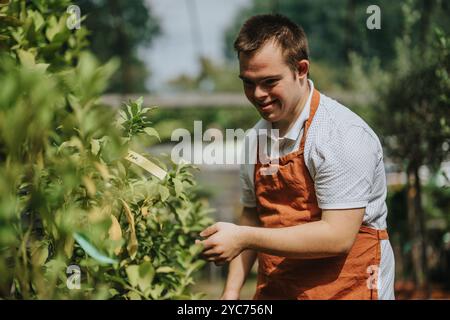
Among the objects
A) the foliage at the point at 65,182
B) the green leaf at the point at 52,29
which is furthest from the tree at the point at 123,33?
the foliage at the point at 65,182

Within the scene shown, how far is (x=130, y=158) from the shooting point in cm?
159

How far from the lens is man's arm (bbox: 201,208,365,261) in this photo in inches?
69.1

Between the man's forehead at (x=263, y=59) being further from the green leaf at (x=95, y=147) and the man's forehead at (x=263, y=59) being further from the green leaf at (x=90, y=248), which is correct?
the green leaf at (x=90, y=248)

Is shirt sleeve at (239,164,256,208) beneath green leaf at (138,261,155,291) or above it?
above

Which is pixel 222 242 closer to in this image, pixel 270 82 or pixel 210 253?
pixel 210 253

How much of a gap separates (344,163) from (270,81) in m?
0.39

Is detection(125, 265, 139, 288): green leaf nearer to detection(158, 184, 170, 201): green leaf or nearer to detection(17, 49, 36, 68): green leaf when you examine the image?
detection(158, 184, 170, 201): green leaf

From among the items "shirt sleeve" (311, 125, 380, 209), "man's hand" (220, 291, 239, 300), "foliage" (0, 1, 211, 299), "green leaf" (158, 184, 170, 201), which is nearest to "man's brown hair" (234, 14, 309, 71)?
"shirt sleeve" (311, 125, 380, 209)

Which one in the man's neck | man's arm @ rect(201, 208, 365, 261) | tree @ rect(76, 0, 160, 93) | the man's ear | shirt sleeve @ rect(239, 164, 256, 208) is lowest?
man's arm @ rect(201, 208, 365, 261)

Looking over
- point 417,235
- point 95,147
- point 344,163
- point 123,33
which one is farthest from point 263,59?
point 123,33

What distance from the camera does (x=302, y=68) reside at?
6.86ft

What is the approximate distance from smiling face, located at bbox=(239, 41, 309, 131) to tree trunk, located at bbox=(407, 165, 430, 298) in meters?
3.41
